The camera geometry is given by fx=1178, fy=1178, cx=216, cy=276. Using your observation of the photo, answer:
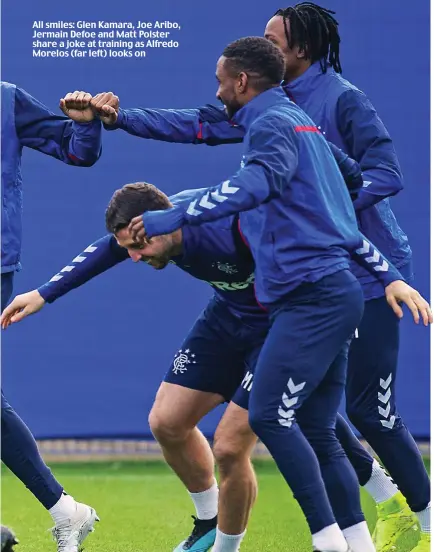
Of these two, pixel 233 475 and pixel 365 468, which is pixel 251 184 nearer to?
pixel 233 475

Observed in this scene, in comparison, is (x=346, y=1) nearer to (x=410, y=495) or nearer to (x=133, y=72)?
(x=133, y=72)

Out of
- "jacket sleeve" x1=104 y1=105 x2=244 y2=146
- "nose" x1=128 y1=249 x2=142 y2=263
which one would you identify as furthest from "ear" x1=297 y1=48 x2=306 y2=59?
"nose" x1=128 y1=249 x2=142 y2=263

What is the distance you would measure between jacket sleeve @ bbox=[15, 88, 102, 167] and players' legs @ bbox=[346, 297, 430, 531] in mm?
1169

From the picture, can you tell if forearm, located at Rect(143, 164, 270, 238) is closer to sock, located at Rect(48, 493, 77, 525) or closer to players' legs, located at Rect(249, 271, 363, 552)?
players' legs, located at Rect(249, 271, 363, 552)

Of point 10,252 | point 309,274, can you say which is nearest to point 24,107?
point 10,252

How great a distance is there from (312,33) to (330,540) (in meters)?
1.95

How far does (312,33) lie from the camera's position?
441cm

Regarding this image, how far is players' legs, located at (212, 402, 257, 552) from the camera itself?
3.91 m

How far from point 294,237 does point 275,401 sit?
19.1 inches

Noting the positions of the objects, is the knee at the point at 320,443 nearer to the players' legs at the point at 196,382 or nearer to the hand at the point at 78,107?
the players' legs at the point at 196,382

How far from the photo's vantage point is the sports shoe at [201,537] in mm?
4277

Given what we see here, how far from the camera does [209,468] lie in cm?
428

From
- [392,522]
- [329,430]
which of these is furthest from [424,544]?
[329,430]

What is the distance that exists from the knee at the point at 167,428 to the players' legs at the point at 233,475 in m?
0.18
